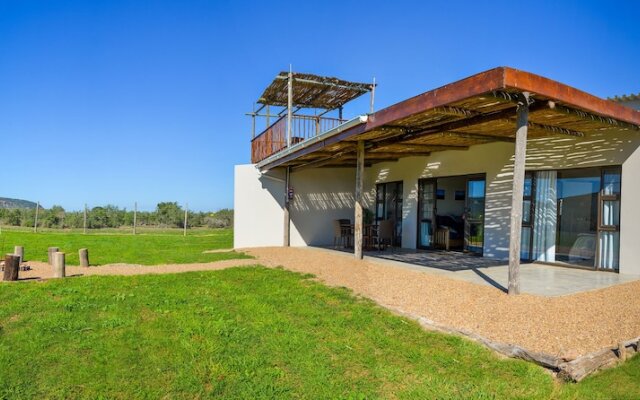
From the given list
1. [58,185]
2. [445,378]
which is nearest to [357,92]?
[445,378]

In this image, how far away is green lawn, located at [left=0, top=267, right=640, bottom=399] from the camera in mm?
2898

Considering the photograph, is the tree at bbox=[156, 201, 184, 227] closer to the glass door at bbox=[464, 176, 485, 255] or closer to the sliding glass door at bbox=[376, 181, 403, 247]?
the sliding glass door at bbox=[376, 181, 403, 247]

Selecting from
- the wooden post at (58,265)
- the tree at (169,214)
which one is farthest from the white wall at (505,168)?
the tree at (169,214)

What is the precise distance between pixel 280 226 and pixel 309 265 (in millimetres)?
4886

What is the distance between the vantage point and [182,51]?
14.0m

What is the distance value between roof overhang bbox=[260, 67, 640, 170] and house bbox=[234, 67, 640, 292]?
2 cm

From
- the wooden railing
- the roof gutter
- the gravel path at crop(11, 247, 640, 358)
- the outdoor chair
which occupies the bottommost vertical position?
the gravel path at crop(11, 247, 640, 358)

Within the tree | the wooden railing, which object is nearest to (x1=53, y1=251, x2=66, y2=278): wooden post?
the wooden railing

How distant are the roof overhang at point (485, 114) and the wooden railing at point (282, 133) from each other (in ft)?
8.88

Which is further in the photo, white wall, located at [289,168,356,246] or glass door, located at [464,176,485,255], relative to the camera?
white wall, located at [289,168,356,246]

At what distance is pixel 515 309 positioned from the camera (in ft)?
15.8

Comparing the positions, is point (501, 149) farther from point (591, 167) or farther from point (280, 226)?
point (280, 226)

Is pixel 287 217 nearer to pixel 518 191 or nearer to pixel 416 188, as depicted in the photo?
pixel 416 188

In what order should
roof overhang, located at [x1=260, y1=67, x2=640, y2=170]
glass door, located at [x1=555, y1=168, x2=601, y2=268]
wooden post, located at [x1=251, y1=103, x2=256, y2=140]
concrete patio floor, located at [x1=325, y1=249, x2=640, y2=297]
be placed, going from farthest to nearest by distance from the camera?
wooden post, located at [x1=251, y1=103, x2=256, y2=140] → glass door, located at [x1=555, y1=168, x2=601, y2=268] → concrete patio floor, located at [x1=325, y1=249, x2=640, y2=297] → roof overhang, located at [x1=260, y1=67, x2=640, y2=170]
